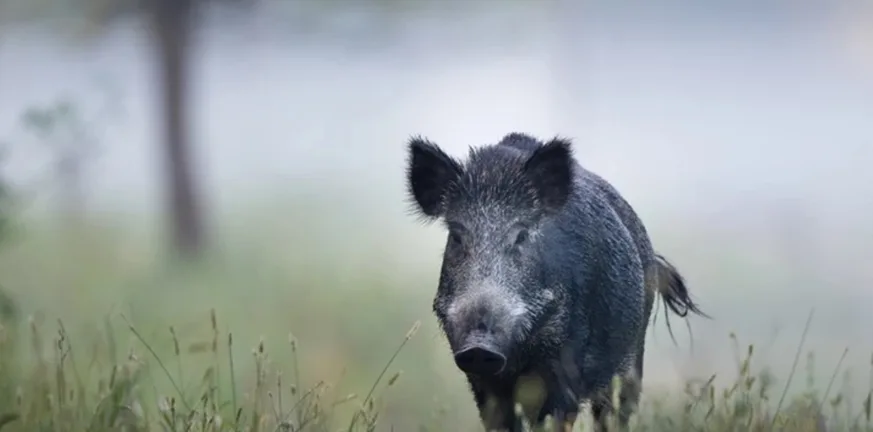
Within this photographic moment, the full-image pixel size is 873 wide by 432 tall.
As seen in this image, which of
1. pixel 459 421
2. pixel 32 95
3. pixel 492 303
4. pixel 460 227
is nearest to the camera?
pixel 492 303

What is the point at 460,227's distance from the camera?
3037 millimetres

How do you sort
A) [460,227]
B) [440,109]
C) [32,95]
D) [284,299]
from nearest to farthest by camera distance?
[460,227] < [440,109] < [284,299] < [32,95]

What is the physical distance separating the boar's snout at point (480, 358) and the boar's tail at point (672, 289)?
3.54ft

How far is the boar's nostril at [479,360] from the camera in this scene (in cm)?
270

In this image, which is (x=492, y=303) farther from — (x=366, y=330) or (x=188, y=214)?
(x=188, y=214)

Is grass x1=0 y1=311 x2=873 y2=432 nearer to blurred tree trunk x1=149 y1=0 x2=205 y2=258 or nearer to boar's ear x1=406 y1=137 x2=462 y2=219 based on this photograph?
boar's ear x1=406 y1=137 x2=462 y2=219

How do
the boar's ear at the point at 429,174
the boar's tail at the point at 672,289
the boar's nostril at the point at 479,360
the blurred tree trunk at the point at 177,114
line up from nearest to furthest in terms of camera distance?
the boar's nostril at the point at 479,360
the boar's ear at the point at 429,174
the boar's tail at the point at 672,289
the blurred tree trunk at the point at 177,114

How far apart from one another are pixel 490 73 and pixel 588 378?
1466 mm

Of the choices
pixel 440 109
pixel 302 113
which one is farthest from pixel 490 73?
pixel 302 113

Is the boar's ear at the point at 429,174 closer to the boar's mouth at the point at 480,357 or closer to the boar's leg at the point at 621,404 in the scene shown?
the boar's mouth at the point at 480,357

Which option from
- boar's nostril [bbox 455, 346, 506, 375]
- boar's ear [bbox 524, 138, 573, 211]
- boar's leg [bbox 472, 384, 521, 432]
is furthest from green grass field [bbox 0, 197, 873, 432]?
boar's ear [bbox 524, 138, 573, 211]

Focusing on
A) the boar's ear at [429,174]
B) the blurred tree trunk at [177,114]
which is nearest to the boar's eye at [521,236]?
the boar's ear at [429,174]

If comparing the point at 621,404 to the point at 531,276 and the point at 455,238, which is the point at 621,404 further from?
the point at 455,238

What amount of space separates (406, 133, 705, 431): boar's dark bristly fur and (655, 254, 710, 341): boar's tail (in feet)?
1.11
